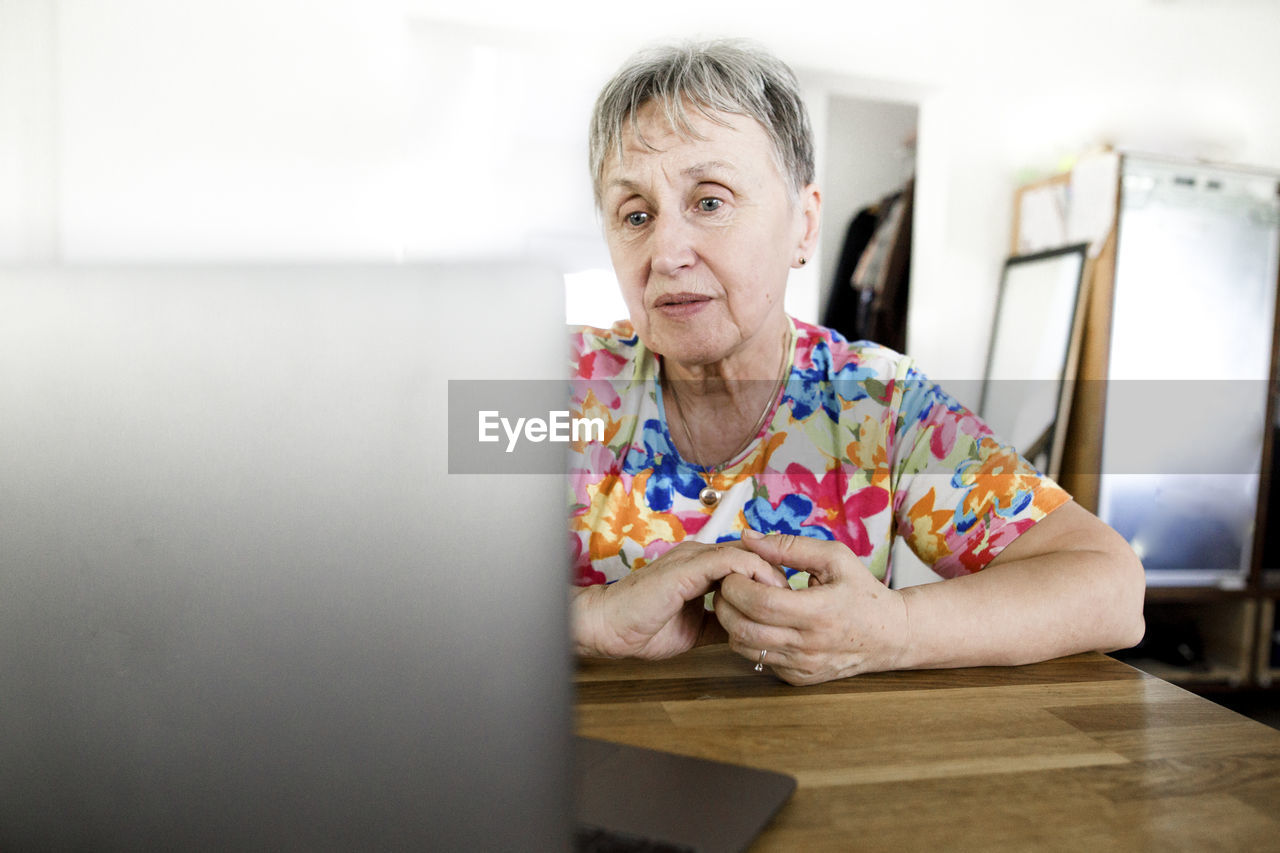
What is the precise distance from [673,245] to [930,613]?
0.60 m

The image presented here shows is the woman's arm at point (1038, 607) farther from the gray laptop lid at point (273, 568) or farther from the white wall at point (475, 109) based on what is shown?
the white wall at point (475, 109)

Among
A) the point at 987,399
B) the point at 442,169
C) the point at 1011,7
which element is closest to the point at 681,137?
the point at 442,169

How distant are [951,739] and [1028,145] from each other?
323cm

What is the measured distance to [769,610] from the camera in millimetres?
718

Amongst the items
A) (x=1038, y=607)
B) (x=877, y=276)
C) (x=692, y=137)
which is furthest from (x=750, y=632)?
(x=877, y=276)

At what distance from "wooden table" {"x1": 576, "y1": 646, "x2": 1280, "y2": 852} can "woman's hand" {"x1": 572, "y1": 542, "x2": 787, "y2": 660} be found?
0.02 m

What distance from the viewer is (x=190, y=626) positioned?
347 millimetres

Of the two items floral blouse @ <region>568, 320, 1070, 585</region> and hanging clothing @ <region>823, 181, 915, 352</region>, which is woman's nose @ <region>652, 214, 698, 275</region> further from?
hanging clothing @ <region>823, 181, 915, 352</region>

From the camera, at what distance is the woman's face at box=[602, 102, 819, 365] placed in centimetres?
115

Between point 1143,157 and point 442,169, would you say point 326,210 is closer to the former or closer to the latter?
point 442,169

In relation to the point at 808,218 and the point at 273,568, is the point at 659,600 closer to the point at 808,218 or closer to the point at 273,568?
the point at 273,568

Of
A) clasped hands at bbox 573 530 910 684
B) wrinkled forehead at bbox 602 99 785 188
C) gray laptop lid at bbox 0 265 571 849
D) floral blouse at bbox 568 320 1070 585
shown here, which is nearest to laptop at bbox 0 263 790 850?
gray laptop lid at bbox 0 265 571 849

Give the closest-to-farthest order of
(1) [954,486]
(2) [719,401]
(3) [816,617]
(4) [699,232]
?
(3) [816,617] → (1) [954,486] → (4) [699,232] → (2) [719,401]

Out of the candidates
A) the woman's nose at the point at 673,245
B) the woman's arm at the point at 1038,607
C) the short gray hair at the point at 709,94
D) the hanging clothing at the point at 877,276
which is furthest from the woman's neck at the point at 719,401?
the hanging clothing at the point at 877,276
